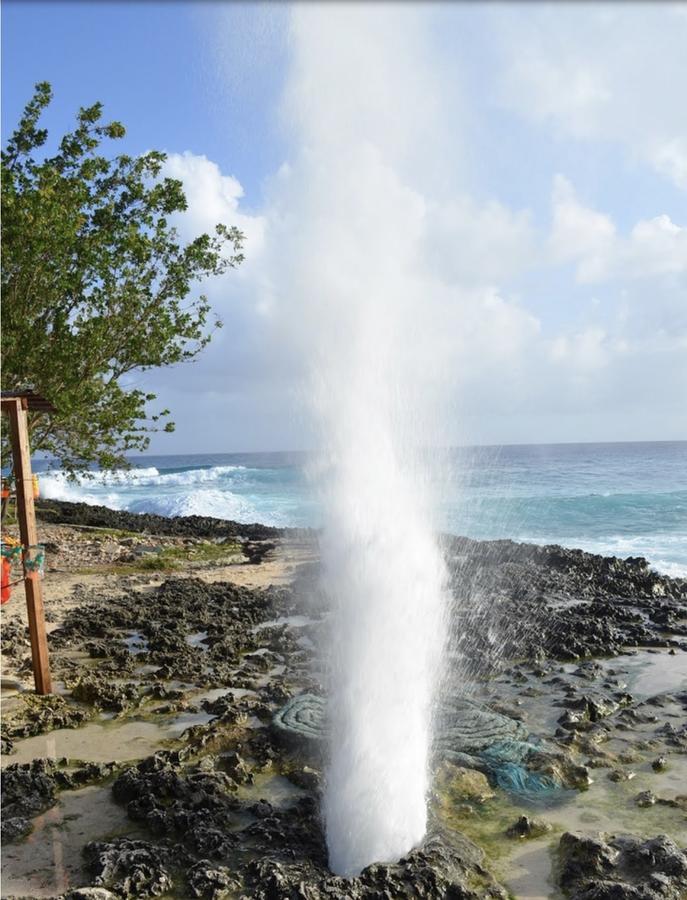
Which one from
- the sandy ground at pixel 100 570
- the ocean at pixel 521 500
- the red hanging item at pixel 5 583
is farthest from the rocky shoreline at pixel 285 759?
the ocean at pixel 521 500

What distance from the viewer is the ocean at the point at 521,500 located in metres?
28.0

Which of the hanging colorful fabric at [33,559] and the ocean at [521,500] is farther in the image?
the ocean at [521,500]

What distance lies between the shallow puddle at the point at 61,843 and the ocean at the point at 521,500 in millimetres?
4583

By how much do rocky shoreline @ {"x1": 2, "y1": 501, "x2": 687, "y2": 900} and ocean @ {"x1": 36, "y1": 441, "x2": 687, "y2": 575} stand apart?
111 inches

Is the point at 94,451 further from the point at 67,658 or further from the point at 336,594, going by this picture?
the point at 336,594

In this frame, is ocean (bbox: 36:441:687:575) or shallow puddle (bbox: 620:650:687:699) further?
ocean (bbox: 36:441:687:575)

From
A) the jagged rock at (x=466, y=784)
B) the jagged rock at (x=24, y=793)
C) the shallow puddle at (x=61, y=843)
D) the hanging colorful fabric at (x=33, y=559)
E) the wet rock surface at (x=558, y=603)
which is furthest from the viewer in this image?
the wet rock surface at (x=558, y=603)

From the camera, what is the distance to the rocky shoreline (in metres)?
4.94

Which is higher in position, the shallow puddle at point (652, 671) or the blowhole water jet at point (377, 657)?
the blowhole water jet at point (377, 657)

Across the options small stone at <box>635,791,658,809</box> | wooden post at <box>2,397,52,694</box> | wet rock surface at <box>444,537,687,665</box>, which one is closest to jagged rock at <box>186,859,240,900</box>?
small stone at <box>635,791,658,809</box>

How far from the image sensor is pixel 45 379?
40.3ft

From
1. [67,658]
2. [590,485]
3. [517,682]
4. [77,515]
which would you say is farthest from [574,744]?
[590,485]

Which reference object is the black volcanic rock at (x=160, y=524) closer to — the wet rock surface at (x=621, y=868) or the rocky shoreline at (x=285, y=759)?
the rocky shoreline at (x=285, y=759)

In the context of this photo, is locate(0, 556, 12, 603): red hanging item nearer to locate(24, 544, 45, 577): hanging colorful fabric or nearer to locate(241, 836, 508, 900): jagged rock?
locate(24, 544, 45, 577): hanging colorful fabric
